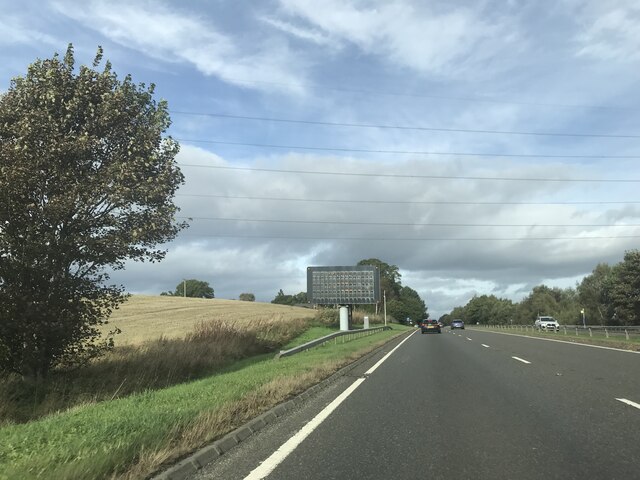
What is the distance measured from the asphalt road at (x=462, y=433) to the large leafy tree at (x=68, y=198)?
715 centimetres

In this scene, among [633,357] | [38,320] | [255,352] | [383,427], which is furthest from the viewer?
[255,352]

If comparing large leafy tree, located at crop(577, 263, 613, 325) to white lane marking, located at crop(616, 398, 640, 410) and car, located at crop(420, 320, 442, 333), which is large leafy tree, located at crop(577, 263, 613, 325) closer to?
car, located at crop(420, 320, 442, 333)

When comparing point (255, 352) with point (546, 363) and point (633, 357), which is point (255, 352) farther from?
point (633, 357)

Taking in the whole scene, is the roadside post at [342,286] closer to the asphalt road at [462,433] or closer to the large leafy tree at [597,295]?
the large leafy tree at [597,295]

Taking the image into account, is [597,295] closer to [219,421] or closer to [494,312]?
[494,312]

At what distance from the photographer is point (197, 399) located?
9594 mm

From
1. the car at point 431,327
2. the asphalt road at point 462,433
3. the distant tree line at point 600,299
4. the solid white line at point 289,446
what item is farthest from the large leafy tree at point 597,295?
the solid white line at point 289,446

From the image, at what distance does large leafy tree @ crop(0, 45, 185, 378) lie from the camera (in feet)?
44.7

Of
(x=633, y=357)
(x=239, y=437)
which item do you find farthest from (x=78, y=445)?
(x=633, y=357)

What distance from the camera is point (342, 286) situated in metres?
66.6

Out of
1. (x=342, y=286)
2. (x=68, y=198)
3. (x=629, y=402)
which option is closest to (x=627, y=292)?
(x=342, y=286)

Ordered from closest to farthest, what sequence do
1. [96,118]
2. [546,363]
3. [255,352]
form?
[96,118] → [546,363] → [255,352]

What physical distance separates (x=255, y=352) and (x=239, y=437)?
20.1m

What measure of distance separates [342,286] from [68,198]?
54.1 meters
